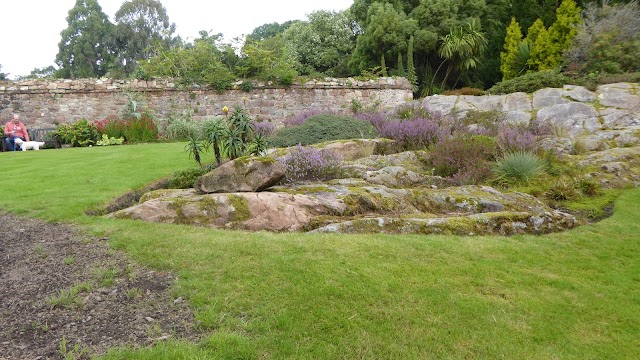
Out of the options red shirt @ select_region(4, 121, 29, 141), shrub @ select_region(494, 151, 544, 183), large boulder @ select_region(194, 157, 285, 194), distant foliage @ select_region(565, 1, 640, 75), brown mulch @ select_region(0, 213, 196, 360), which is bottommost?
shrub @ select_region(494, 151, 544, 183)

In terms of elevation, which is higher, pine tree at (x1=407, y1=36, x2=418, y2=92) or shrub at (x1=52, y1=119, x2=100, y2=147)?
pine tree at (x1=407, y1=36, x2=418, y2=92)

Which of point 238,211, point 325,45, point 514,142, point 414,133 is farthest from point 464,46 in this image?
point 238,211

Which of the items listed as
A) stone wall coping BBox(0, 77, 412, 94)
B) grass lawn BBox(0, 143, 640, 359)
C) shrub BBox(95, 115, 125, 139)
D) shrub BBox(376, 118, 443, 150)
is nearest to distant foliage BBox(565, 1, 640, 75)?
stone wall coping BBox(0, 77, 412, 94)

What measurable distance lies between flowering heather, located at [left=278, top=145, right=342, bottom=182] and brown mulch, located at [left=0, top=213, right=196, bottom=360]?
11.3 feet

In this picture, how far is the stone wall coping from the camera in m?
17.4

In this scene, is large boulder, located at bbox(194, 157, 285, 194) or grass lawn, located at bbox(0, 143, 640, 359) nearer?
grass lawn, located at bbox(0, 143, 640, 359)

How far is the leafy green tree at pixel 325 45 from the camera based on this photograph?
30.8 metres

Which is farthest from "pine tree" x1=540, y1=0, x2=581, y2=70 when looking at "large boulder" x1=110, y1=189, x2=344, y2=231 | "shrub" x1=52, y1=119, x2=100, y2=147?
"shrub" x1=52, y1=119, x2=100, y2=147

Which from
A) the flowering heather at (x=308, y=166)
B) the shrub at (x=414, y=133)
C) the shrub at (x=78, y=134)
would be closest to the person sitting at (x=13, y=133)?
the shrub at (x=78, y=134)

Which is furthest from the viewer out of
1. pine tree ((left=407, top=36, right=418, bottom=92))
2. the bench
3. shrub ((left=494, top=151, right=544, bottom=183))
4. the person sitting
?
pine tree ((left=407, top=36, right=418, bottom=92))

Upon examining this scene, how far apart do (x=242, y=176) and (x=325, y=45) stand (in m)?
27.6

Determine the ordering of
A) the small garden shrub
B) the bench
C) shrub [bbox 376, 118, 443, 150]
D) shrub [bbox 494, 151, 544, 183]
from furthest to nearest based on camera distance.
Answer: the small garden shrub < the bench < shrub [bbox 376, 118, 443, 150] < shrub [bbox 494, 151, 544, 183]

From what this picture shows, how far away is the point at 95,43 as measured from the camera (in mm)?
47750

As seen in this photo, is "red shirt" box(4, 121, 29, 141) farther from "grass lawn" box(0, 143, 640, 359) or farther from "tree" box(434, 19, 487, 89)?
"tree" box(434, 19, 487, 89)
